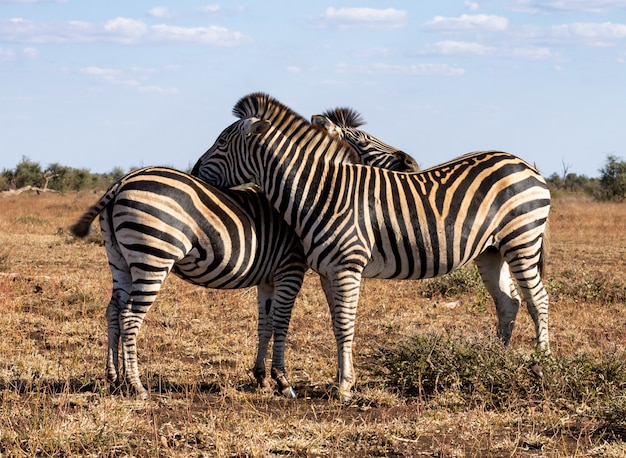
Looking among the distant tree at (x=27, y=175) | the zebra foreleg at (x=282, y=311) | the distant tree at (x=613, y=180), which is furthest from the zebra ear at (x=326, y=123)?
the distant tree at (x=27, y=175)

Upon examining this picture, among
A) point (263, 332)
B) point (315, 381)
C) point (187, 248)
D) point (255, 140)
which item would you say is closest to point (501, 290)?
point (315, 381)

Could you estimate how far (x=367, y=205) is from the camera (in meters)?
6.70

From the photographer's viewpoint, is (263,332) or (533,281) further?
(533,281)

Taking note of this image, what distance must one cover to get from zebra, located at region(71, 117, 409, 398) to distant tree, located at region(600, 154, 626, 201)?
3146 cm

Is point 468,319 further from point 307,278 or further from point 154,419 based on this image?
point 154,419

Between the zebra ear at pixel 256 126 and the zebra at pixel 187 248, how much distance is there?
55 cm

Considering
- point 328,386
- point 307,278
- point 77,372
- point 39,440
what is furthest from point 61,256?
point 39,440

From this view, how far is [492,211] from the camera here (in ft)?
23.0

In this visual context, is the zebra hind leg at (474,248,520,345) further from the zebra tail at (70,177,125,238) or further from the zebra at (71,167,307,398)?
the zebra tail at (70,177,125,238)

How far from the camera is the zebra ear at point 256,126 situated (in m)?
6.72

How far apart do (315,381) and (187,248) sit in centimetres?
184

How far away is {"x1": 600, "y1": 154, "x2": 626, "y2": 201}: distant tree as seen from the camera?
1436 inches

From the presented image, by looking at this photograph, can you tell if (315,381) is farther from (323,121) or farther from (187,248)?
A: (323,121)

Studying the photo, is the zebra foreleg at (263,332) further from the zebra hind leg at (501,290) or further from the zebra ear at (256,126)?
the zebra hind leg at (501,290)
